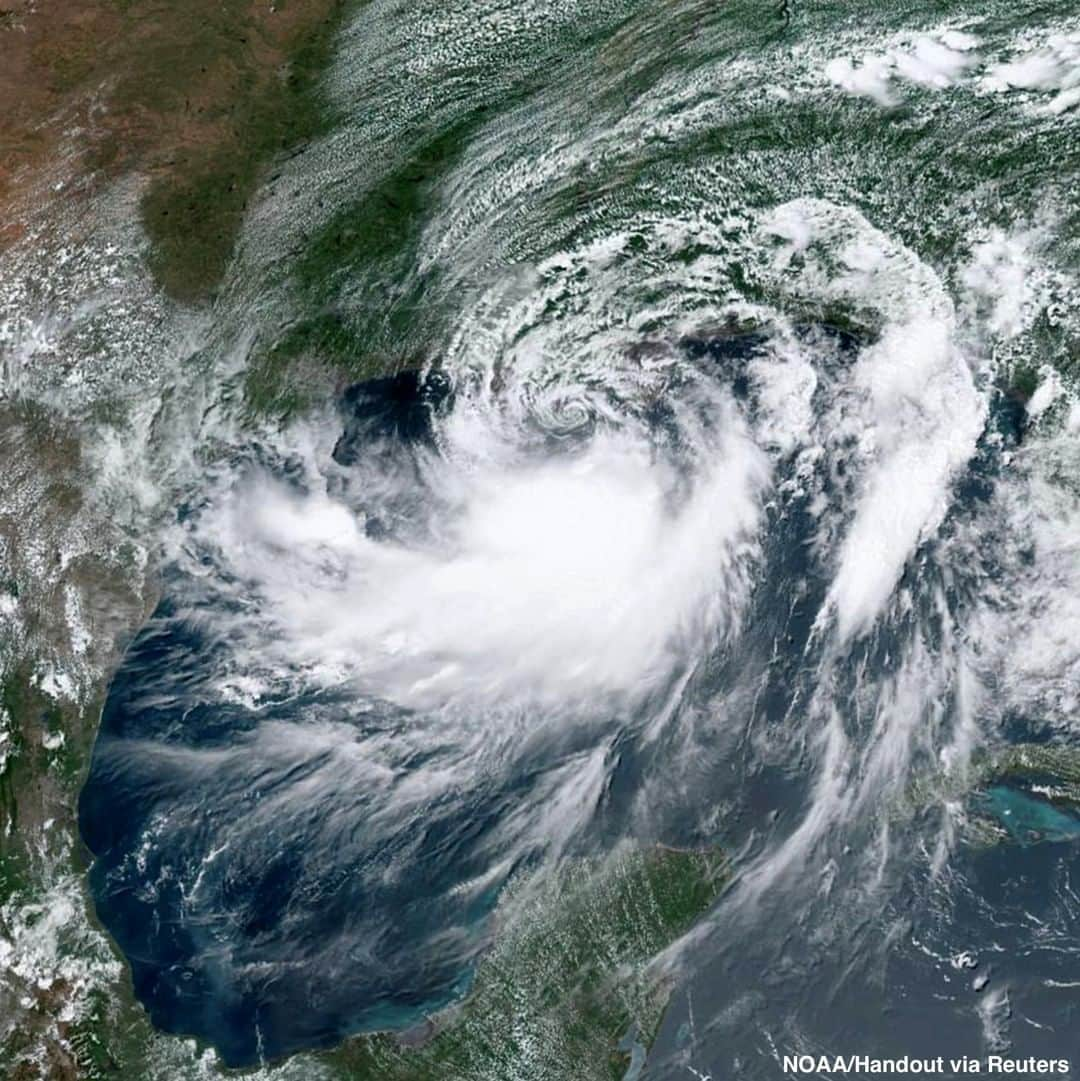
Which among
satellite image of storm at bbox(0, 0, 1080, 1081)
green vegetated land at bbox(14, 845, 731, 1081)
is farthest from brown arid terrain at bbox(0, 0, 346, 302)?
green vegetated land at bbox(14, 845, 731, 1081)

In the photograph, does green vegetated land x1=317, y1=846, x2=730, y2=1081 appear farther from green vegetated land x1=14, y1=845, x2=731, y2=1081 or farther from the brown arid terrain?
the brown arid terrain

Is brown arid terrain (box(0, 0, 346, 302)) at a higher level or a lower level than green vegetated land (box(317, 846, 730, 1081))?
higher

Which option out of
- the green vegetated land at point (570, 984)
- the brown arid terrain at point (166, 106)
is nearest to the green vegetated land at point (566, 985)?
the green vegetated land at point (570, 984)

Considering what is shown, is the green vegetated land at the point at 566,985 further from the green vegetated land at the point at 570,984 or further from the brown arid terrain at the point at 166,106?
the brown arid terrain at the point at 166,106

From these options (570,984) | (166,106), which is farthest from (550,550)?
(166,106)

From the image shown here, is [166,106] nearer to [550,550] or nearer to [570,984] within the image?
[550,550]
